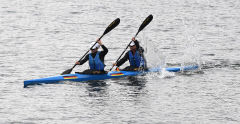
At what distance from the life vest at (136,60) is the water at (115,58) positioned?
24.1 inches

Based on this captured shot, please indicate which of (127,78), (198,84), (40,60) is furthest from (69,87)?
(40,60)

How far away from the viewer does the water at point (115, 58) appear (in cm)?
1906

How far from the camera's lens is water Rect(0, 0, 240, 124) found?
62.5ft

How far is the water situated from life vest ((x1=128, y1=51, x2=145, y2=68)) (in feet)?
2.01

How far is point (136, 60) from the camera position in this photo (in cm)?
2375

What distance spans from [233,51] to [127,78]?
35.5ft

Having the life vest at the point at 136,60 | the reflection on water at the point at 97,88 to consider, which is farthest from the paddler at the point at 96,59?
the life vest at the point at 136,60

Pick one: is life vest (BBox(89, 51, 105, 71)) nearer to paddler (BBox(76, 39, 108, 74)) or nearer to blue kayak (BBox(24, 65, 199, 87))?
paddler (BBox(76, 39, 108, 74))

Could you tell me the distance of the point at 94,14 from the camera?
4891 centimetres

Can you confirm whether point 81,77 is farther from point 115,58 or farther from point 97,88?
point 115,58

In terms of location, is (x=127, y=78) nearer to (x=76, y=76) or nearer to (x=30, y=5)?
(x=76, y=76)

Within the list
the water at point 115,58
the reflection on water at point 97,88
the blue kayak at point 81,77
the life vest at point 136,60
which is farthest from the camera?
the life vest at point 136,60

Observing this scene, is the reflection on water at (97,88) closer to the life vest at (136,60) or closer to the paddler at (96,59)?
the paddler at (96,59)

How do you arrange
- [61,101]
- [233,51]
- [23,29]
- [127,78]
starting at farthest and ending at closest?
[23,29], [233,51], [127,78], [61,101]
